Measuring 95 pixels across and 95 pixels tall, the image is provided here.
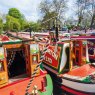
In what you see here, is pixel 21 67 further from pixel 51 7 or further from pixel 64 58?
pixel 51 7

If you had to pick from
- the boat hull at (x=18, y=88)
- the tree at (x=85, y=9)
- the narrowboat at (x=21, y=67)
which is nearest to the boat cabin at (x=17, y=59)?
the narrowboat at (x=21, y=67)

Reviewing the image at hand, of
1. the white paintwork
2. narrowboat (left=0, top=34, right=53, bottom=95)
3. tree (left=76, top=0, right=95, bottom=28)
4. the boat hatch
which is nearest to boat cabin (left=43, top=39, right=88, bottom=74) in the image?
the white paintwork

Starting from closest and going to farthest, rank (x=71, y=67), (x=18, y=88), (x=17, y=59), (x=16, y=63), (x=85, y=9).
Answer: (x=18, y=88) < (x=17, y=59) < (x=16, y=63) < (x=71, y=67) < (x=85, y=9)

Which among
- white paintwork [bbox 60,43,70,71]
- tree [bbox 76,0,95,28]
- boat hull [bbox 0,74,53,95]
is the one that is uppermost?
tree [bbox 76,0,95,28]

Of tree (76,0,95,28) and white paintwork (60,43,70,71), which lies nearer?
white paintwork (60,43,70,71)

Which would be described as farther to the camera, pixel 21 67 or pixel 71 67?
pixel 71 67

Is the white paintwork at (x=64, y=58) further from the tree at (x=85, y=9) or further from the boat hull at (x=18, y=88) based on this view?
the tree at (x=85, y=9)

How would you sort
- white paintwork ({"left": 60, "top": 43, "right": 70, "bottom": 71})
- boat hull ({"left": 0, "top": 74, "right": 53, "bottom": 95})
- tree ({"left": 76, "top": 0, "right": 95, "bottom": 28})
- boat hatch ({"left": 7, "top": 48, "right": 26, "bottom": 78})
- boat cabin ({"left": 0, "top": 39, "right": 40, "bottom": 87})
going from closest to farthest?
boat cabin ({"left": 0, "top": 39, "right": 40, "bottom": 87})
boat hull ({"left": 0, "top": 74, "right": 53, "bottom": 95})
boat hatch ({"left": 7, "top": 48, "right": 26, "bottom": 78})
white paintwork ({"left": 60, "top": 43, "right": 70, "bottom": 71})
tree ({"left": 76, "top": 0, "right": 95, "bottom": 28})

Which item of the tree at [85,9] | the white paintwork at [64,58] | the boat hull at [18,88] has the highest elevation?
the tree at [85,9]

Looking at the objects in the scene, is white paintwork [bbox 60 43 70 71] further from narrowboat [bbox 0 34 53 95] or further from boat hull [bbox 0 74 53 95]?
boat hull [bbox 0 74 53 95]

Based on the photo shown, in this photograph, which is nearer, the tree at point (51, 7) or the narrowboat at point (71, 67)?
the narrowboat at point (71, 67)

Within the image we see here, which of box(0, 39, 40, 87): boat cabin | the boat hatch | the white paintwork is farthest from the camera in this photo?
the white paintwork

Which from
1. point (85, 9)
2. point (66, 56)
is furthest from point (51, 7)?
point (66, 56)

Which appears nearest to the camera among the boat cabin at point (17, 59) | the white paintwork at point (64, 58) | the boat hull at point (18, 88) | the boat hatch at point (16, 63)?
the boat cabin at point (17, 59)
